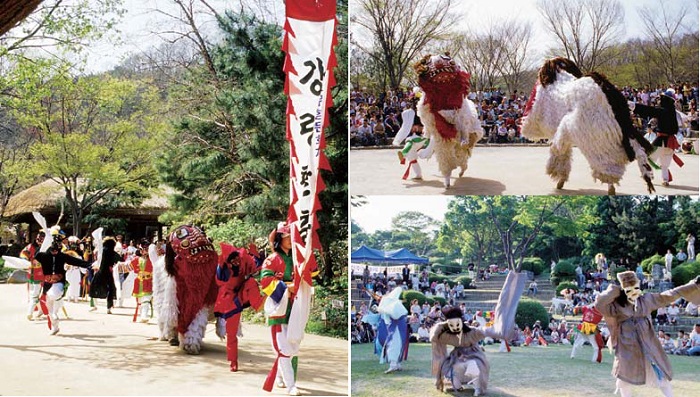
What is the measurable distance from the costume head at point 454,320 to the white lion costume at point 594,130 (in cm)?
162

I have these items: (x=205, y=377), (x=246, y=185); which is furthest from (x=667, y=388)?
(x=246, y=185)

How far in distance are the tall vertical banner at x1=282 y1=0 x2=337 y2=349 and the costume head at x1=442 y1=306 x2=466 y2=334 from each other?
6.24 ft

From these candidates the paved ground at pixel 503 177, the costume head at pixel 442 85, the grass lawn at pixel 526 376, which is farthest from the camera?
the costume head at pixel 442 85

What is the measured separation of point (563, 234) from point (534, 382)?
6.28ft

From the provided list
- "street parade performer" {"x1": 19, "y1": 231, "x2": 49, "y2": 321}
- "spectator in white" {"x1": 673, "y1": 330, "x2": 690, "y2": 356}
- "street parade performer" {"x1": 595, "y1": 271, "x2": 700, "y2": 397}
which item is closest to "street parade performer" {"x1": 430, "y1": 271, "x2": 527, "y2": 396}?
"street parade performer" {"x1": 595, "y1": 271, "x2": 700, "y2": 397}

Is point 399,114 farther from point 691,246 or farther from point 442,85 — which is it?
point 691,246

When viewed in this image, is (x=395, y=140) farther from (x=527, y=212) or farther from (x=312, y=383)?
(x=312, y=383)

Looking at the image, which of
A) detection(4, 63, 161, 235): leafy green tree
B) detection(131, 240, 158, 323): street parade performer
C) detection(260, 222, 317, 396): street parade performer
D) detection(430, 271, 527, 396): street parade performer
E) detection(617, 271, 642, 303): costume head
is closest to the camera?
detection(617, 271, 642, 303): costume head

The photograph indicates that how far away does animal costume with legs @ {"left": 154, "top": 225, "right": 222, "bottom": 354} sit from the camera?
879cm

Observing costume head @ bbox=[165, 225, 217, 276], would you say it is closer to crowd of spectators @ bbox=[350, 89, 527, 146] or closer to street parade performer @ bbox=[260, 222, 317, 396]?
street parade performer @ bbox=[260, 222, 317, 396]

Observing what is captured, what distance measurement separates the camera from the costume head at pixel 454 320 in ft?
24.3

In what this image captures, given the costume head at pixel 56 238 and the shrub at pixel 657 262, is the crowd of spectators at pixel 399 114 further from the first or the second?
the costume head at pixel 56 238

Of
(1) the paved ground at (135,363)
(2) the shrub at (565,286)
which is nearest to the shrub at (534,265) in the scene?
(2) the shrub at (565,286)

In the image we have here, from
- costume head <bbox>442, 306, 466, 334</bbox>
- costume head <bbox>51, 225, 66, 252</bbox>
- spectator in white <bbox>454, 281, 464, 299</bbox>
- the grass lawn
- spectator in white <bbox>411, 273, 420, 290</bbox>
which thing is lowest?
the grass lawn
